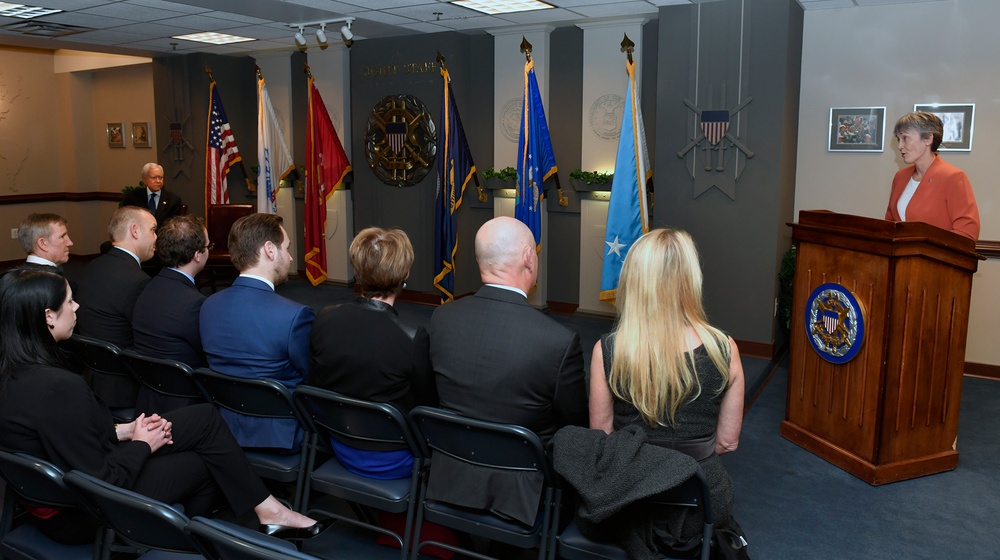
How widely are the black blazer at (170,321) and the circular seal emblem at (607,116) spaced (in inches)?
178

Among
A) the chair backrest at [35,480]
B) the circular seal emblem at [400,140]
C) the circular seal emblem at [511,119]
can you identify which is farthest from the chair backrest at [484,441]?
the circular seal emblem at [400,140]

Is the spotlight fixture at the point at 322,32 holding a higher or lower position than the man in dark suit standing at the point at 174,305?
higher

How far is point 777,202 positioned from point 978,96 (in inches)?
59.5

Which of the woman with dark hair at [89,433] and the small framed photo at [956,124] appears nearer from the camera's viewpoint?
the woman with dark hair at [89,433]

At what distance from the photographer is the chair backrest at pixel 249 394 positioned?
104 inches

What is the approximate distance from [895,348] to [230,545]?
3028 millimetres

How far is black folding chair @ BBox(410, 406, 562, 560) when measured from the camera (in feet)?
7.28

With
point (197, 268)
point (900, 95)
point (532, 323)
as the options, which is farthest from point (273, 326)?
point (900, 95)

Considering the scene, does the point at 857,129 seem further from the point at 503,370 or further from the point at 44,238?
the point at 44,238

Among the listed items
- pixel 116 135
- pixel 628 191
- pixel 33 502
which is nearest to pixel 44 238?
pixel 33 502

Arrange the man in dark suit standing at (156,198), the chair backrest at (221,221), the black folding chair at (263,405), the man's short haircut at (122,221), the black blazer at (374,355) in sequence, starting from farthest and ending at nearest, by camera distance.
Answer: the chair backrest at (221,221) → the man in dark suit standing at (156,198) → the man's short haircut at (122,221) → the black folding chair at (263,405) → the black blazer at (374,355)

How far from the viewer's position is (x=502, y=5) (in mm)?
6223

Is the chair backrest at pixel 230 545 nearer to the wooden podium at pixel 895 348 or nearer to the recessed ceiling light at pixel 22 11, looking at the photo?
the wooden podium at pixel 895 348

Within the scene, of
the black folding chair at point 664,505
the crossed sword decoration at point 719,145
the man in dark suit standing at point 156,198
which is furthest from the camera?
the man in dark suit standing at point 156,198
